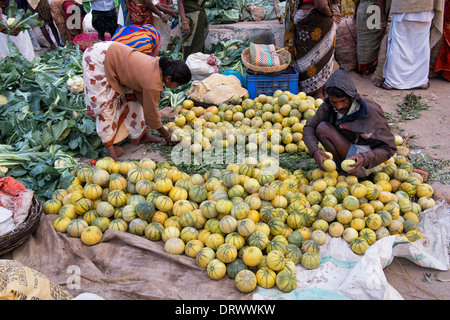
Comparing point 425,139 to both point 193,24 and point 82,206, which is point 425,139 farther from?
point 193,24

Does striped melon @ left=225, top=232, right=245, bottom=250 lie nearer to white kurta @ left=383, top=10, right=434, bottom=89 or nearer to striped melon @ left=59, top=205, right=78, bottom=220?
striped melon @ left=59, top=205, right=78, bottom=220

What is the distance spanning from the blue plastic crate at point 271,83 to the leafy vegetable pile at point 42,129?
285cm

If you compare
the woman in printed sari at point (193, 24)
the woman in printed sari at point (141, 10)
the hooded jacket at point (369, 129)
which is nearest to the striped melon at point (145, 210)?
the hooded jacket at point (369, 129)

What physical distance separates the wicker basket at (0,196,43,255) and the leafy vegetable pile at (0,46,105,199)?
72 cm

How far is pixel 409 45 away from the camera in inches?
A: 267

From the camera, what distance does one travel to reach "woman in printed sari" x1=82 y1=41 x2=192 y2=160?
3912 millimetres

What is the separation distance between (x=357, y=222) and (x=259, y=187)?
3.33 ft

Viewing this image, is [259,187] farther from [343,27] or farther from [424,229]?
[343,27]

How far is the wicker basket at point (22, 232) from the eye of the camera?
113 inches

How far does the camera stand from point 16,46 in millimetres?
7051

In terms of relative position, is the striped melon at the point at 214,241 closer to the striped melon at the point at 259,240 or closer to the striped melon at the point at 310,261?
the striped melon at the point at 259,240

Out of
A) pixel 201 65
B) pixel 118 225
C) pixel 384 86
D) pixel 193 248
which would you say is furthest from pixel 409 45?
pixel 118 225

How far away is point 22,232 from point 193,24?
5.90m

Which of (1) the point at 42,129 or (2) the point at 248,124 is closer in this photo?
(1) the point at 42,129
